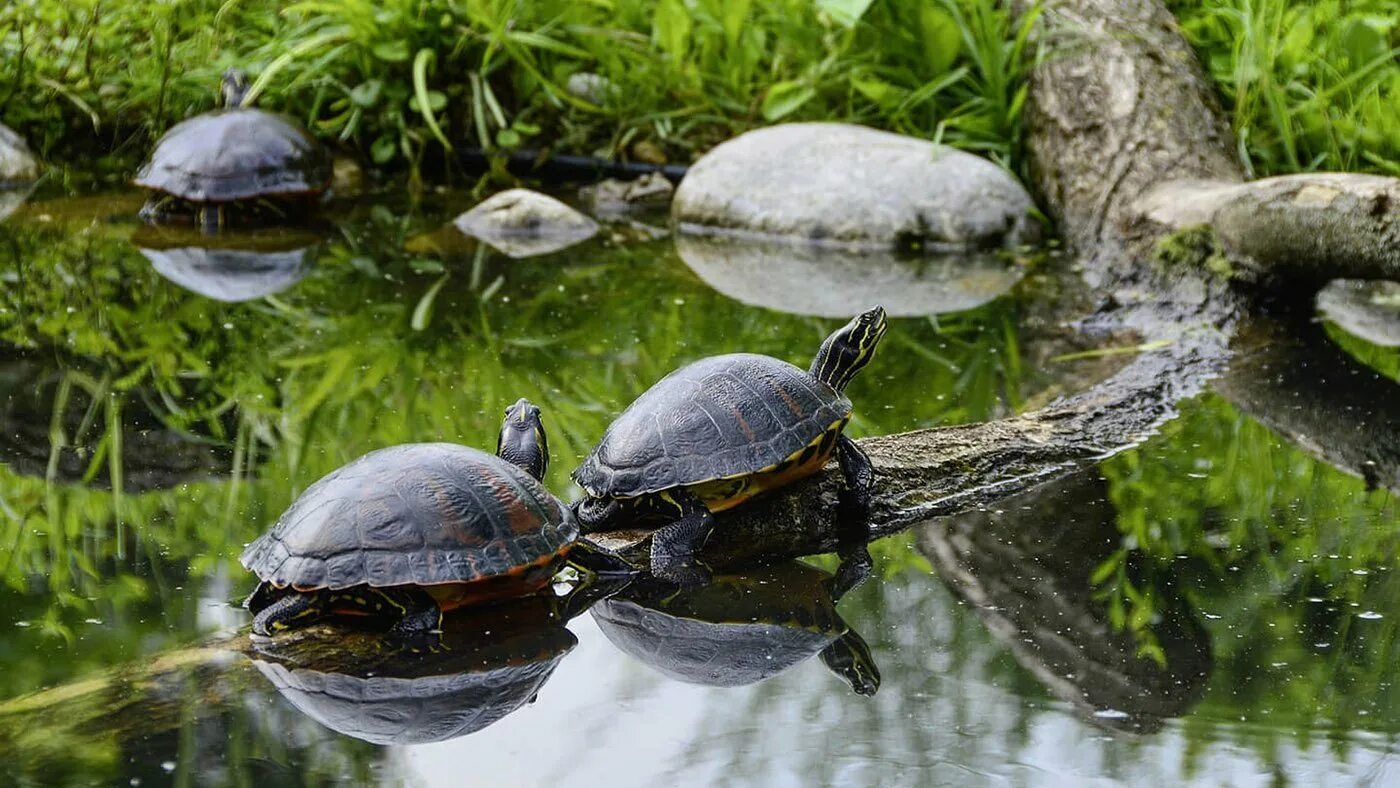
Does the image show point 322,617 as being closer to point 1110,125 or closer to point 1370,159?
point 1110,125

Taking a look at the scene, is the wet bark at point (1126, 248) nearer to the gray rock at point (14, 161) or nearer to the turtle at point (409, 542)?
the turtle at point (409, 542)

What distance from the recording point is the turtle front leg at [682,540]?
3.05 meters

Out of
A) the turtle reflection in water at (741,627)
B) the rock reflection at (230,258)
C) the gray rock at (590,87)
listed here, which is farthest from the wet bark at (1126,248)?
the rock reflection at (230,258)

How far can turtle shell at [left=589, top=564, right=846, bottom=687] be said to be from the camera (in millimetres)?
2715

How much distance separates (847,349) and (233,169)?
476cm

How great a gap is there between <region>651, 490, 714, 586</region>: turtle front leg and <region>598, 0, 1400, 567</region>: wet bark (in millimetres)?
89

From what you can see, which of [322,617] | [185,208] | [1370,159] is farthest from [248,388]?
[1370,159]

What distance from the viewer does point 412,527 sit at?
267 cm

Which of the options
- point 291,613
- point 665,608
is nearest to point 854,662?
point 665,608

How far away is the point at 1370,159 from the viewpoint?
6422mm

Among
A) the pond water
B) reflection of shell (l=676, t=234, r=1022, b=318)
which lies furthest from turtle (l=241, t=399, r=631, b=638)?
reflection of shell (l=676, t=234, r=1022, b=318)

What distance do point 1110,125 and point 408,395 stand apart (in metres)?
3.71

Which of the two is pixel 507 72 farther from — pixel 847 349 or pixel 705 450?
pixel 705 450

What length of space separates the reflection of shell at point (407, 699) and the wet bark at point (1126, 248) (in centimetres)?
60
